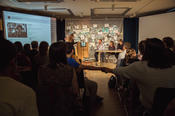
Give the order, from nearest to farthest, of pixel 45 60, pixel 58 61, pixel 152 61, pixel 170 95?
1. pixel 170 95
2. pixel 152 61
3. pixel 58 61
4. pixel 45 60

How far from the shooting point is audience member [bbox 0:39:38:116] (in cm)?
66

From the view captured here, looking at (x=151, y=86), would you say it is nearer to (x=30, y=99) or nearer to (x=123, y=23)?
(x=30, y=99)

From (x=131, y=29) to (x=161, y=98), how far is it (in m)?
8.26

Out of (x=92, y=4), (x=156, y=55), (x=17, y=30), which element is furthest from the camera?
(x=17, y=30)

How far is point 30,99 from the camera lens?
74cm

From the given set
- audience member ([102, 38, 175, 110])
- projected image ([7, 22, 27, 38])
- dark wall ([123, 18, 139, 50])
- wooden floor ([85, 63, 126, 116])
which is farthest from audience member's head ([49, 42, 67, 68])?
dark wall ([123, 18, 139, 50])

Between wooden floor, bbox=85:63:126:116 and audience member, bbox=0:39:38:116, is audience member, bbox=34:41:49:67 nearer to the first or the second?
wooden floor, bbox=85:63:126:116

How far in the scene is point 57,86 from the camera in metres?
1.24

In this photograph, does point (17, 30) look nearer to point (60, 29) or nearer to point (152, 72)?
point (60, 29)

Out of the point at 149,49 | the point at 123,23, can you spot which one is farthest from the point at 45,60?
the point at 123,23

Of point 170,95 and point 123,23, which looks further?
point 123,23

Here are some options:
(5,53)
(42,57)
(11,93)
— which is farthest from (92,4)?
(11,93)

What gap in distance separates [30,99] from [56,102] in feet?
1.79

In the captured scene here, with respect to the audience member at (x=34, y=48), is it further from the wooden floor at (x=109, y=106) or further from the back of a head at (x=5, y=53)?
the back of a head at (x=5, y=53)
